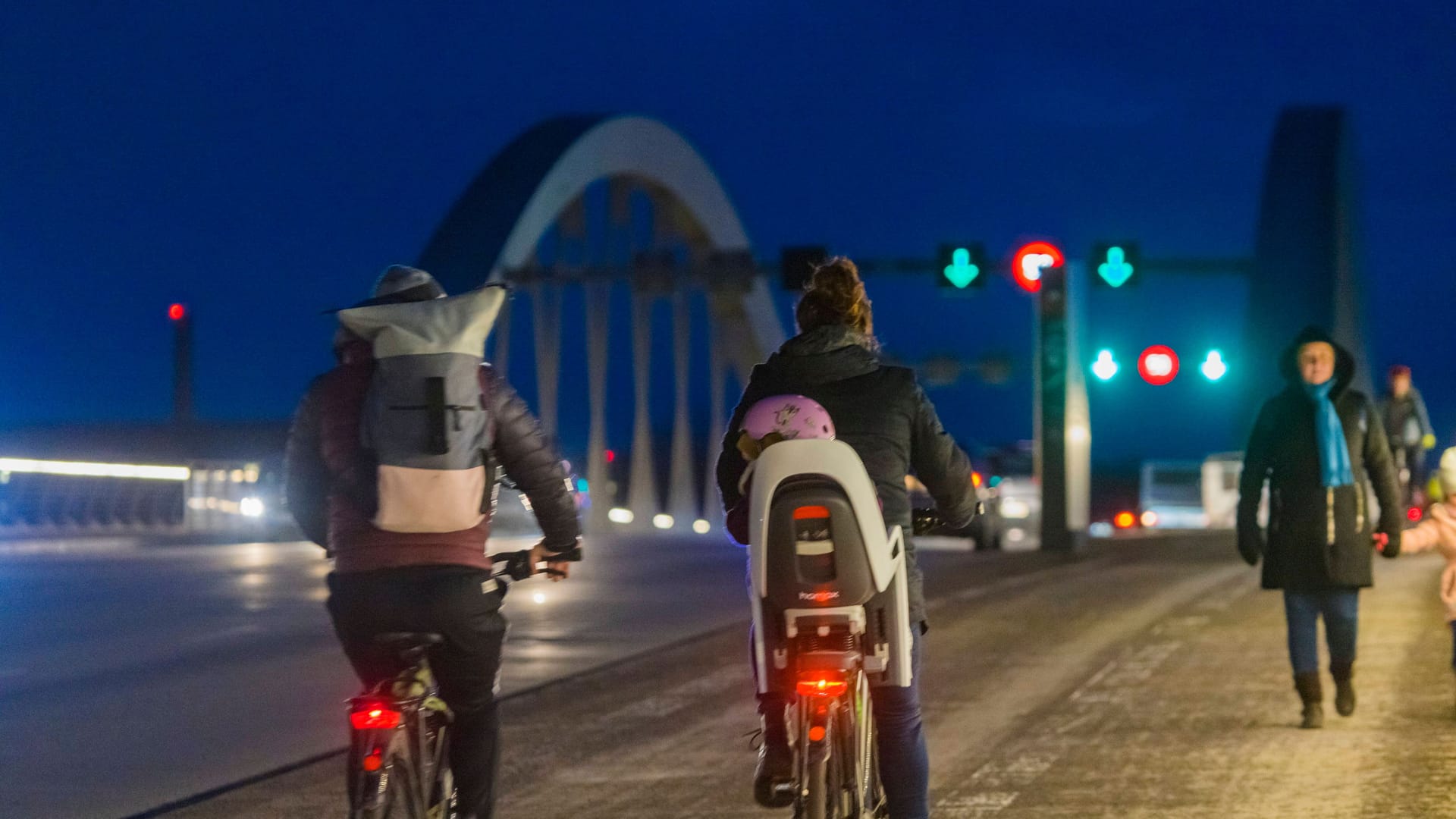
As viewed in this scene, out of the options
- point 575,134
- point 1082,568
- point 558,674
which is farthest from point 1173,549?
point 575,134

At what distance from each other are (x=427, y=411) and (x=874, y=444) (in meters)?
1.10

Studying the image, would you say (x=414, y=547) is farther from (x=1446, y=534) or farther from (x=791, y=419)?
(x=1446, y=534)

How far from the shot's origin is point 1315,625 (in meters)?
8.95

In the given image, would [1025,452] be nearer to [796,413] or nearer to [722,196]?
[722,196]

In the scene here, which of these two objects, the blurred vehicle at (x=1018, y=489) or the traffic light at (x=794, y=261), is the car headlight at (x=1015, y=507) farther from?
the traffic light at (x=794, y=261)

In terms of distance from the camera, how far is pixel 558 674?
1148 cm

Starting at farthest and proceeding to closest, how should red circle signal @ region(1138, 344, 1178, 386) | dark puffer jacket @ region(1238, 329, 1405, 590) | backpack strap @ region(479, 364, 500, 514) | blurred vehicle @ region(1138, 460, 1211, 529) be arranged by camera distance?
blurred vehicle @ region(1138, 460, 1211, 529)
red circle signal @ region(1138, 344, 1178, 386)
dark puffer jacket @ region(1238, 329, 1405, 590)
backpack strap @ region(479, 364, 500, 514)

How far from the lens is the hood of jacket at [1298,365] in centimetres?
892

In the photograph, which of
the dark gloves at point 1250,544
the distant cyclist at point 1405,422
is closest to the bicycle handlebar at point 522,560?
the dark gloves at point 1250,544

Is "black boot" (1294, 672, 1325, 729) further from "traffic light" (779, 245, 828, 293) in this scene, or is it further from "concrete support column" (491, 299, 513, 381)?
"concrete support column" (491, 299, 513, 381)

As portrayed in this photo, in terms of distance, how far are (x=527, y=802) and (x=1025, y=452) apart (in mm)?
33644

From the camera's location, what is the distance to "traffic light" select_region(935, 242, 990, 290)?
26500 mm

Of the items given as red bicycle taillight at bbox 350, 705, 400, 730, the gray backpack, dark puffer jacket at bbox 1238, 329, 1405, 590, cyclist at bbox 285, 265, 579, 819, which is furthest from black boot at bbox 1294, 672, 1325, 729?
red bicycle taillight at bbox 350, 705, 400, 730

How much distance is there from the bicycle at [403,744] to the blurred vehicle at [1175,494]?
5921cm
